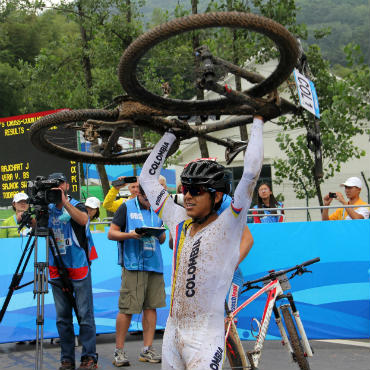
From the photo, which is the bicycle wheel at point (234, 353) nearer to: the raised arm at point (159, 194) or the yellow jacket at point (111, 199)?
the raised arm at point (159, 194)

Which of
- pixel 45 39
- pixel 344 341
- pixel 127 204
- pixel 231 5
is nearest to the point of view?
pixel 127 204

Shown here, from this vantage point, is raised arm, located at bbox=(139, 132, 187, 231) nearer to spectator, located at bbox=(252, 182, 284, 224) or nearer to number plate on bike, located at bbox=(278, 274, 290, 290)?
number plate on bike, located at bbox=(278, 274, 290, 290)

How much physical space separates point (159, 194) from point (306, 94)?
117 cm

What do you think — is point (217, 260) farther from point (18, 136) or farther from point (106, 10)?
point (106, 10)

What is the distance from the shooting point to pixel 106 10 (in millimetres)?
20531

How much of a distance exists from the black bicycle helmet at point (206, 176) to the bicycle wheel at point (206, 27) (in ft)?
1.54

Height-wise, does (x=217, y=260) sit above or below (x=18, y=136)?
below

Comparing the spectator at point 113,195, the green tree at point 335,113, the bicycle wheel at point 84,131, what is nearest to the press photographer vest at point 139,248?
the spectator at point 113,195

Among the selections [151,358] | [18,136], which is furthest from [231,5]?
[151,358]

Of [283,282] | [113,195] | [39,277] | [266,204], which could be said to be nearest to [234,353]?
[283,282]

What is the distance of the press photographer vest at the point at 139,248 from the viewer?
294 inches

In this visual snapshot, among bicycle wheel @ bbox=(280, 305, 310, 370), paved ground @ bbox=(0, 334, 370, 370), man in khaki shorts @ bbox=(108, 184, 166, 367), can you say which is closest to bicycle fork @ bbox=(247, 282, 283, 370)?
bicycle wheel @ bbox=(280, 305, 310, 370)

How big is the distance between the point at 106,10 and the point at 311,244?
14.6 metres

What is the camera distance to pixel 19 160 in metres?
12.3
